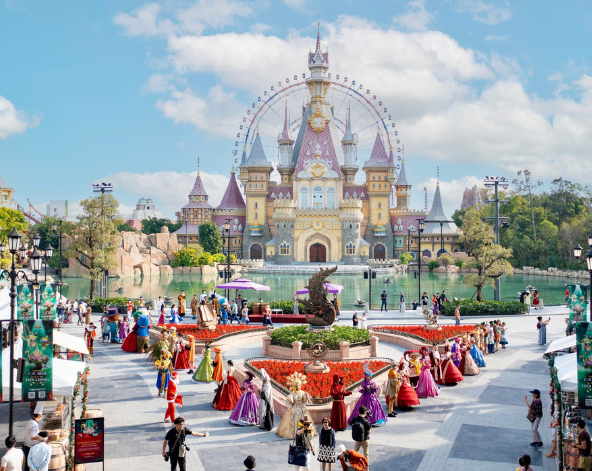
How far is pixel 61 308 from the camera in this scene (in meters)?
27.8

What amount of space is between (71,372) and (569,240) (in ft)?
227

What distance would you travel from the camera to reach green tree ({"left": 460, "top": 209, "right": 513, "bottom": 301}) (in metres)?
32.0

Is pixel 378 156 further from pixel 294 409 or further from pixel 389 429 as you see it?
pixel 294 409

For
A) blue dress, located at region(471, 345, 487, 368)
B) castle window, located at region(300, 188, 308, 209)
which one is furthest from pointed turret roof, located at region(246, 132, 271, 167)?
blue dress, located at region(471, 345, 487, 368)

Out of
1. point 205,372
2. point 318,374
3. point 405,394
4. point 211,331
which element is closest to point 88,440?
point 318,374

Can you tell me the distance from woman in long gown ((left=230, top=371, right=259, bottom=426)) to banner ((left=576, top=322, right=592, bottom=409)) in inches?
255

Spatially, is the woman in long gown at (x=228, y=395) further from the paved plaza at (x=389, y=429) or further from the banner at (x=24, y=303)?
the banner at (x=24, y=303)

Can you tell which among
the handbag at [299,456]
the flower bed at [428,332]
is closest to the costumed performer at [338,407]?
the handbag at [299,456]

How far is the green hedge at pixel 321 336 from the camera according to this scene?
742 inches

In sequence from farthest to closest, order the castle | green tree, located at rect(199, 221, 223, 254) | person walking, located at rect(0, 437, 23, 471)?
the castle, green tree, located at rect(199, 221, 223, 254), person walking, located at rect(0, 437, 23, 471)

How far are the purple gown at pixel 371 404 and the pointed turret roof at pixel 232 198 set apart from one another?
8361 centimetres

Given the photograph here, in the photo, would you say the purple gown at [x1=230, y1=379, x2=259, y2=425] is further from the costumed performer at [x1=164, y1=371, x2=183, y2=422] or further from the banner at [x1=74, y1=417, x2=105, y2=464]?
the banner at [x1=74, y1=417, x2=105, y2=464]

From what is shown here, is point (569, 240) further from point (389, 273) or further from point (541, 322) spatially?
point (541, 322)

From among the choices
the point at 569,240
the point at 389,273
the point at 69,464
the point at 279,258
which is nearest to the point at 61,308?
the point at 69,464
